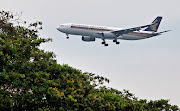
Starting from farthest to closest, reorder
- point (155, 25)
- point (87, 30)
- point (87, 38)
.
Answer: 1. point (155, 25)
2. point (87, 38)
3. point (87, 30)

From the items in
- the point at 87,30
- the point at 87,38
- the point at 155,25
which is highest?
the point at 155,25

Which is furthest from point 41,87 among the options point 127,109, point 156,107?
point 156,107

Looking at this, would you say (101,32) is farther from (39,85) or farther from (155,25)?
(39,85)

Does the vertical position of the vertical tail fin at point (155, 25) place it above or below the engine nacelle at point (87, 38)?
above

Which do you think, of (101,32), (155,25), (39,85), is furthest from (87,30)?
(39,85)

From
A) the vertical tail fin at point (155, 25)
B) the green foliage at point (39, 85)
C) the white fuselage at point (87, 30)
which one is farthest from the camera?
the vertical tail fin at point (155, 25)

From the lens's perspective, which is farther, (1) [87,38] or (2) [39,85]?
(1) [87,38]

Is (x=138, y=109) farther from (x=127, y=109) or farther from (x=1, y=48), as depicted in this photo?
(x=1, y=48)

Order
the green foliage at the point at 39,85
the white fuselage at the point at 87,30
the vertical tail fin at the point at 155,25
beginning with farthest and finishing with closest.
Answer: the vertical tail fin at the point at 155,25, the white fuselage at the point at 87,30, the green foliage at the point at 39,85

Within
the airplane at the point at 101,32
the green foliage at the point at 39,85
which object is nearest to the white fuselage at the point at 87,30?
Answer: the airplane at the point at 101,32

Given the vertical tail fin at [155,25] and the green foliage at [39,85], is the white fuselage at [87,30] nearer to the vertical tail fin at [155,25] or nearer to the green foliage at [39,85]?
the vertical tail fin at [155,25]

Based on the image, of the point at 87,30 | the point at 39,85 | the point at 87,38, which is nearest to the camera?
the point at 39,85

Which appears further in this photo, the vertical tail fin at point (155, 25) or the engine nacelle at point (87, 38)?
the vertical tail fin at point (155, 25)

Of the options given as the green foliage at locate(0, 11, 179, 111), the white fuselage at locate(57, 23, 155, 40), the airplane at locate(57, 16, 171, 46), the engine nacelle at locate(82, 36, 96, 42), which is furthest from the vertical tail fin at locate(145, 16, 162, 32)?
the green foliage at locate(0, 11, 179, 111)
